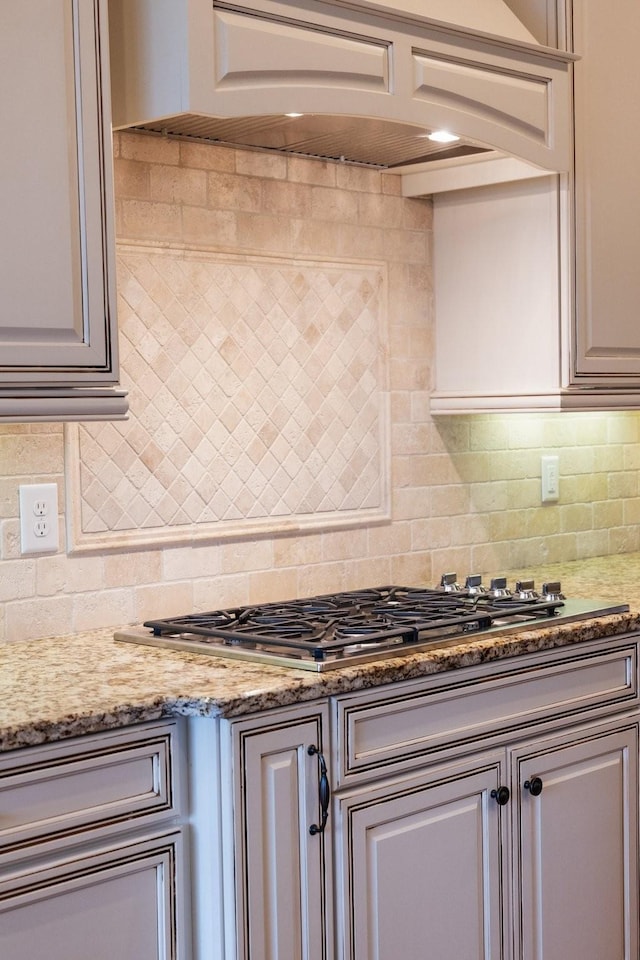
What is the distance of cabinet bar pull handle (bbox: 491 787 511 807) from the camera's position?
2.25 metres

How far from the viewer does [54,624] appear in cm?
236

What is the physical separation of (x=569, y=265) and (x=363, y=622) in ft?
3.33

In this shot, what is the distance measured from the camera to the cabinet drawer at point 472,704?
2.03 m

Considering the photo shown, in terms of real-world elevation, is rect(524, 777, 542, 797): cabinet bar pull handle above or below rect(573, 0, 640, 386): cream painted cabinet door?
below

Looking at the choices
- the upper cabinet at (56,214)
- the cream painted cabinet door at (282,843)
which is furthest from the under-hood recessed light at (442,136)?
the cream painted cabinet door at (282,843)

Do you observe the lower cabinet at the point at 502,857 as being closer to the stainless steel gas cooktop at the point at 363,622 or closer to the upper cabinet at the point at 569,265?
the stainless steel gas cooktop at the point at 363,622

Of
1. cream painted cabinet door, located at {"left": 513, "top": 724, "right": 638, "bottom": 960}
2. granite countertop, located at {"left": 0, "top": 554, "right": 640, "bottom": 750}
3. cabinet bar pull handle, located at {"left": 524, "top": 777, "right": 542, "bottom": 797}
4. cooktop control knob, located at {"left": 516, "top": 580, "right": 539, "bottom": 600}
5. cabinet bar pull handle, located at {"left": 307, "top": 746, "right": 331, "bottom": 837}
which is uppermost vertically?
cooktop control knob, located at {"left": 516, "top": 580, "right": 539, "bottom": 600}

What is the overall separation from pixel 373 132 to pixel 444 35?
0.23 m

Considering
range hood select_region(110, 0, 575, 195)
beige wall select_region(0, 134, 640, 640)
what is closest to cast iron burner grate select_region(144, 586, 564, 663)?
beige wall select_region(0, 134, 640, 640)

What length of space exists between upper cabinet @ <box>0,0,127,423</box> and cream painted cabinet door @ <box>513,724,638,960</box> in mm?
1083

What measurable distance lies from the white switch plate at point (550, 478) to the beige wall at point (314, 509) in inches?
1.0

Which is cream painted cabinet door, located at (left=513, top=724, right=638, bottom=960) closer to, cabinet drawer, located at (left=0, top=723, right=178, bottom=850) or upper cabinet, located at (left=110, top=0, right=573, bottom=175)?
cabinet drawer, located at (left=0, top=723, right=178, bottom=850)

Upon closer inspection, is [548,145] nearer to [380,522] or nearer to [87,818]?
[380,522]

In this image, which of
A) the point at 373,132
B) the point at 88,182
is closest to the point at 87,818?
the point at 88,182
